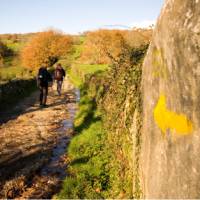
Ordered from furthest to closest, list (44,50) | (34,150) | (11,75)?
(44,50), (11,75), (34,150)

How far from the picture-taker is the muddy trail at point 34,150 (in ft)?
25.2

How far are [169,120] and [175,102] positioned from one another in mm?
249

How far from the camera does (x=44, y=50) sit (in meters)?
54.6

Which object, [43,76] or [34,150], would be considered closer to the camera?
[34,150]

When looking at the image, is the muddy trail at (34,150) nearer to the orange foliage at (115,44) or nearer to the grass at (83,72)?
the orange foliage at (115,44)

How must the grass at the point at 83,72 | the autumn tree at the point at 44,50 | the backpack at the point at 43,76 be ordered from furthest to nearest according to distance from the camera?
the autumn tree at the point at 44,50, the grass at the point at 83,72, the backpack at the point at 43,76

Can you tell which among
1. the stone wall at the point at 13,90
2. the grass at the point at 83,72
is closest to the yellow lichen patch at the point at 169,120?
the stone wall at the point at 13,90

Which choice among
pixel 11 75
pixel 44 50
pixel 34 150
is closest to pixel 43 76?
pixel 34 150

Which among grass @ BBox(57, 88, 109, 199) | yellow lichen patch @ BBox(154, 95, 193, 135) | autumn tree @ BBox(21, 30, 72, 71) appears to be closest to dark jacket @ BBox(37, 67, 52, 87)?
grass @ BBox(57, 88, 109, 199)

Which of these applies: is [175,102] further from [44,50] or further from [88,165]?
[44,50]

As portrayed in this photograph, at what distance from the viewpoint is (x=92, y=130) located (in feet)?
38.4

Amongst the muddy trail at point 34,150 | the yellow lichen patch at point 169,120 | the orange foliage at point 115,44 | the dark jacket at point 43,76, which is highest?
the orange foliage at point 115,44

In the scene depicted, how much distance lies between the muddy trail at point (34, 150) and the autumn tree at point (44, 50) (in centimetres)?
3525

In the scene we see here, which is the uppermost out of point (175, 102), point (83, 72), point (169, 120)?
point (175, 102)
